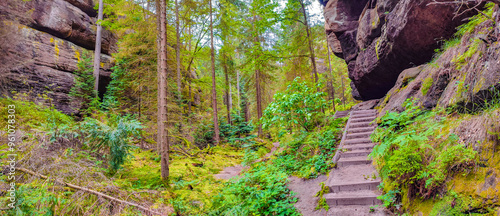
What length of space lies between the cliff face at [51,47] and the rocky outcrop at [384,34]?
541 inches

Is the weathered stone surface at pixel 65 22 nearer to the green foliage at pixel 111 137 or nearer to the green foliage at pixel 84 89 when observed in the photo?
the green foliage at pixel 84 89

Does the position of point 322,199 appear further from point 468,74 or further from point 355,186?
point 468,74

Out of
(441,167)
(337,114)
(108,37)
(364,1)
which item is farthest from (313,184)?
(108,37)

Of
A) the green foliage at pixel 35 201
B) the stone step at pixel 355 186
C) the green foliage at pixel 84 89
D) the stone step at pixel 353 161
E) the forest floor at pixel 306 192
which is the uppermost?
the green foliage at pixel 84 89

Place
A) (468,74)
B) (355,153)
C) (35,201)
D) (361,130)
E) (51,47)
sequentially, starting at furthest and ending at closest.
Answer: (51,47), (361,130), (355,153), (468,74), (35,201)

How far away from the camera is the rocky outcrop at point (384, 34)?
21.0ft

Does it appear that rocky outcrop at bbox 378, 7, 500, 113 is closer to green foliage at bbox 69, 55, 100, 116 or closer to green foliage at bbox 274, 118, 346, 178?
green foliage at bbox 274, 118, 346, 178

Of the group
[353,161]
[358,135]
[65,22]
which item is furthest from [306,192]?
[65,22]

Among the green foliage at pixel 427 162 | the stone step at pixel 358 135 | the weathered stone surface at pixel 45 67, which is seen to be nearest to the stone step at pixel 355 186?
the green foliage at pixel 427 162

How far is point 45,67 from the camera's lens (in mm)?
11102

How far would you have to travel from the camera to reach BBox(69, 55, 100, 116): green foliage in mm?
11881

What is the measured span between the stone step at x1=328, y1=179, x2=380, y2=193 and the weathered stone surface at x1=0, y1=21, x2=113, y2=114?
1249 cm

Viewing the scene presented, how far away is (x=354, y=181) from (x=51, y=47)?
16262mm

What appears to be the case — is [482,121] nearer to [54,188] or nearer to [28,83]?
[54,188]
